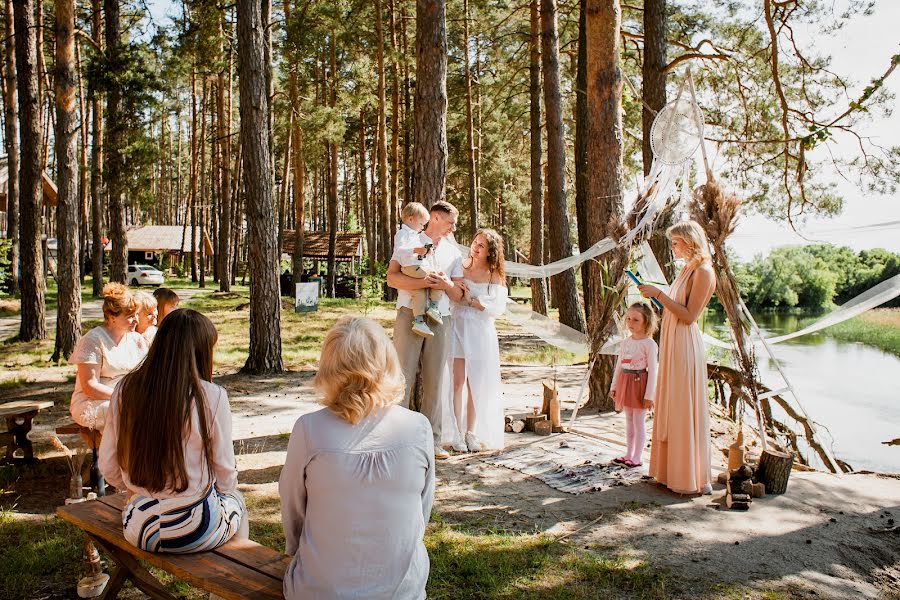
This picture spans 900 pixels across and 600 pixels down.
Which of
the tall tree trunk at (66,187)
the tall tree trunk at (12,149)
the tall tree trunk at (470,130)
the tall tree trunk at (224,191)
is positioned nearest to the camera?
the tall tree trunk at (66,187)

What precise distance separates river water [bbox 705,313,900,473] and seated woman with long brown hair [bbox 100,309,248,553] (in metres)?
4.64

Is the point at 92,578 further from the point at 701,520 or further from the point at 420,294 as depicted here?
the point at 701,520

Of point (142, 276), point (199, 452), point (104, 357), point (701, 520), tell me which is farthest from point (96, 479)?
point (142, 276)

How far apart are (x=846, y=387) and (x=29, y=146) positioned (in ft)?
49.4

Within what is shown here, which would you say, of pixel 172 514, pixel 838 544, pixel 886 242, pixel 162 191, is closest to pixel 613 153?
pixel 886 242

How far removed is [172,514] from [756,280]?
17435mm

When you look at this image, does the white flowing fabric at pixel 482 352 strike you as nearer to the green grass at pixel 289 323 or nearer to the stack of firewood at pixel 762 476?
the stack of firewood at pixel 762 476

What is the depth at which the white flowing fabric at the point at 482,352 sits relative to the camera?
544 centimetres

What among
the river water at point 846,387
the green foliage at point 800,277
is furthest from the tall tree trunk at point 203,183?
the river water at point 846,387

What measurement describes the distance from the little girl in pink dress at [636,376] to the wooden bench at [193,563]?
3211mm

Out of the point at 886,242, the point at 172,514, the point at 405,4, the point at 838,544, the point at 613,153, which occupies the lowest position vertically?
the point at 838,544

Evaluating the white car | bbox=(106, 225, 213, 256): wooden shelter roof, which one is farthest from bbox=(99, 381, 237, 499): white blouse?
bbox=(106, 225, 213, 256): wooden shelter roof

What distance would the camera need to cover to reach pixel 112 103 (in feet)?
40.6

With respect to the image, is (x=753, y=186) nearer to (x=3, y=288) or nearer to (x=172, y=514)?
(x=172, y=514)
